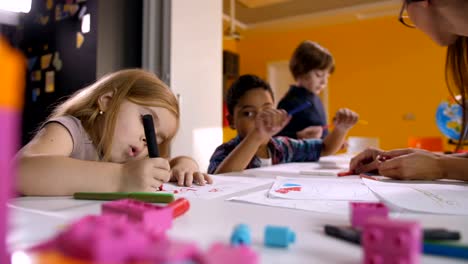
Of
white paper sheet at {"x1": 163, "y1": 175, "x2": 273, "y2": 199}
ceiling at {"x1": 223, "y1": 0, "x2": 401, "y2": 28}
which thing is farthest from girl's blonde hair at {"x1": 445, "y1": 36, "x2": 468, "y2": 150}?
ceiling at {"x1": 223, "y1": 0, "x2": 401, "y2": 28}

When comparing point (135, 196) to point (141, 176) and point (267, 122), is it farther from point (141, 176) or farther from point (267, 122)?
point (267, 122)

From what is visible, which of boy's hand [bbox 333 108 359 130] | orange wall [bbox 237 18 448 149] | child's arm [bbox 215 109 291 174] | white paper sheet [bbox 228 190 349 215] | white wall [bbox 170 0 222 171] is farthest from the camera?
orange wall [bbox 237 18 448 149]

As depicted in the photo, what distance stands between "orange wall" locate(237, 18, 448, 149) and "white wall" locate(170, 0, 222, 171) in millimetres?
2489

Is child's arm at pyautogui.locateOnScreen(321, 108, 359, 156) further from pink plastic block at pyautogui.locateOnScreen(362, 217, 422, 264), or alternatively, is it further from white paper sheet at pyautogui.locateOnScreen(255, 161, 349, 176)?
pink plastic block at pyautogui.locateOnScreen(362, 217, 422, 264)

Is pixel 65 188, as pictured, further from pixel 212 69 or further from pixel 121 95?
pixel 212 69

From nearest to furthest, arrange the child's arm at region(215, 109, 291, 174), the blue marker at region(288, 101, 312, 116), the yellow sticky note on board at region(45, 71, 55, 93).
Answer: the child's arm at region(215, 109, 291, 174), the blue marker at region(288, 101, 312, 116), the yellow sticky note on board at region(45, 71, 55, 93)

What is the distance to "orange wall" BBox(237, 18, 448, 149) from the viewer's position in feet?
12.3

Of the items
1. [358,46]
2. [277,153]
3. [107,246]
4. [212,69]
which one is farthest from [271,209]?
[358,46]

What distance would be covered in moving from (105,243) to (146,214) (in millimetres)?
124

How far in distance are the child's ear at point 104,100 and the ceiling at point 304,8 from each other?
3.15 meters

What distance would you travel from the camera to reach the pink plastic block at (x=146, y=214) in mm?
297

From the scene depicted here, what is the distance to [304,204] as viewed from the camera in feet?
1.49

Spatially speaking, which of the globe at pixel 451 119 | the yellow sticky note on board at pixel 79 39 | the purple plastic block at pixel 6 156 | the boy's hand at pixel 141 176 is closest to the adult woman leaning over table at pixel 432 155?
the boy's hand at pixel 141 176

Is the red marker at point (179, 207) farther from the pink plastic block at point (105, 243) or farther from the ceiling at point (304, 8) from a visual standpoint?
the ceiling at point (304, 8)
